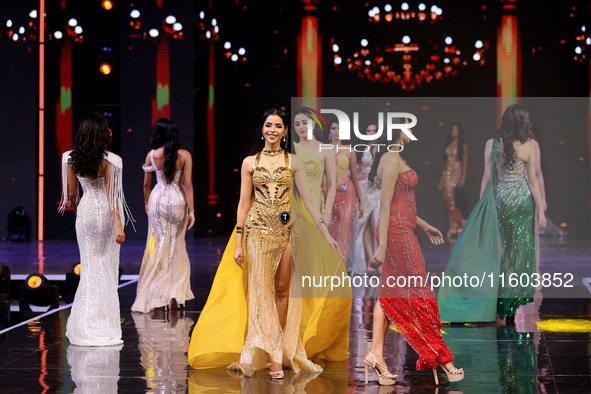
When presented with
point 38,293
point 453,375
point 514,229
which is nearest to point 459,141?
Result: point 514,229

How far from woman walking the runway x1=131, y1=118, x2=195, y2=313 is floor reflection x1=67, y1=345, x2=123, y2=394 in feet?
5.66

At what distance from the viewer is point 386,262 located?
4934mm

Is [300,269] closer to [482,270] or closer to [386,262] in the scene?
[386,262]

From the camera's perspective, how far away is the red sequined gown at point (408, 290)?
Result: 186 inches

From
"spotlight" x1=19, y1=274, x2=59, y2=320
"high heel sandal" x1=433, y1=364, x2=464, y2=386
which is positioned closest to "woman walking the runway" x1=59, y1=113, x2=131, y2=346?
"spotlight" x1=19, y1=274, x2=59, y2=320

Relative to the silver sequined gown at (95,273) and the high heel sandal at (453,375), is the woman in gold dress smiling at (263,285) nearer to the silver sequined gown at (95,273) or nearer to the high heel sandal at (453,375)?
the high heel sandal at (453,375)

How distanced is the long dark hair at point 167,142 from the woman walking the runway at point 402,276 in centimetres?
289

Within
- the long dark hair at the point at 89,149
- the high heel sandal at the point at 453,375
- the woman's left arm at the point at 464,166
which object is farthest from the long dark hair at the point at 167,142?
the high heel sandal at the point at 453,375

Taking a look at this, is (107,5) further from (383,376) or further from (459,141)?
(383,376)

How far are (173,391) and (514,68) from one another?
13.4 m

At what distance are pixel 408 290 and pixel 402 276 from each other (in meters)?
0.10

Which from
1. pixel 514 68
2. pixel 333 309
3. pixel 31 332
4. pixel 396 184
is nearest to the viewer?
pixel 396 184

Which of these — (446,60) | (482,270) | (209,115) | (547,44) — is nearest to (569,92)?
(547,44)

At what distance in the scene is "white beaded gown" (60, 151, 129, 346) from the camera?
5.80 metres
